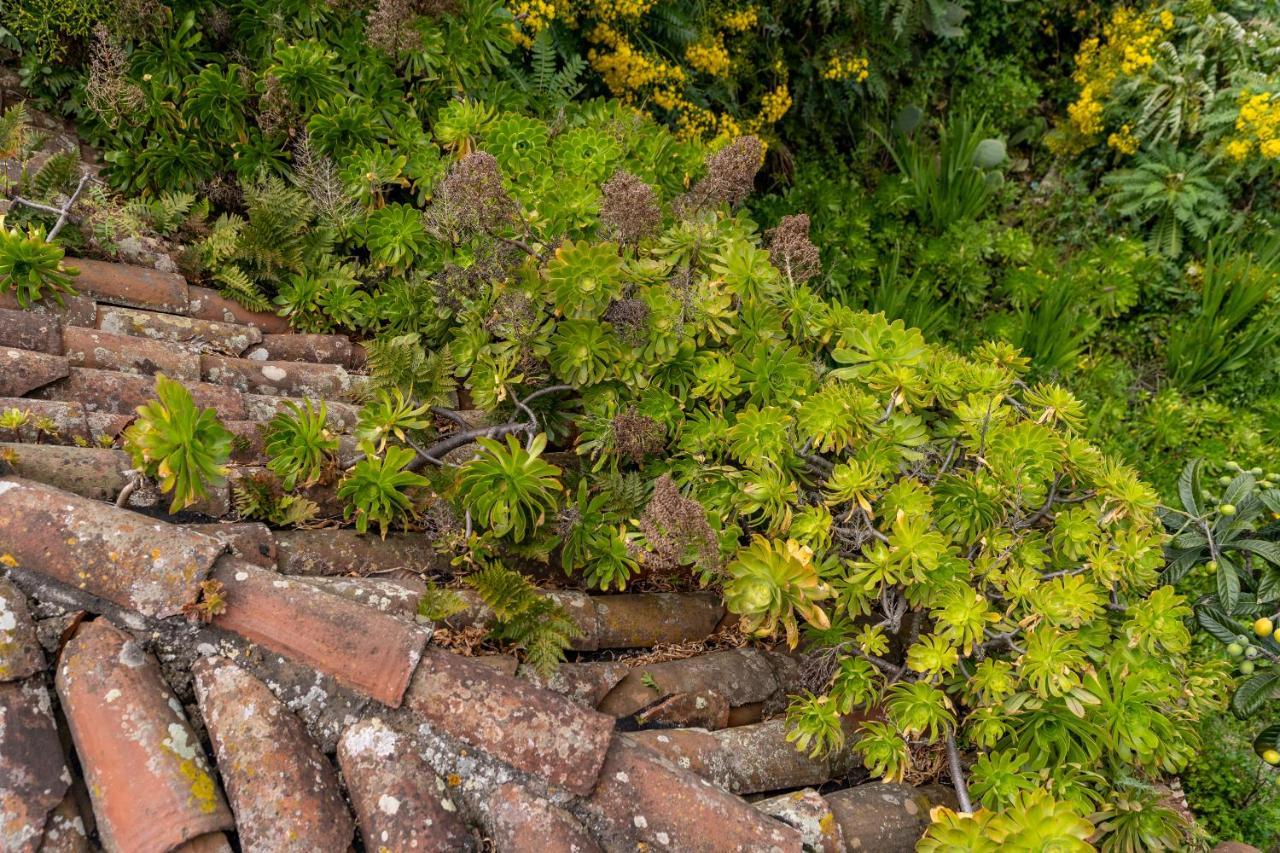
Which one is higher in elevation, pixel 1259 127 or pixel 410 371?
pixel 1259 127

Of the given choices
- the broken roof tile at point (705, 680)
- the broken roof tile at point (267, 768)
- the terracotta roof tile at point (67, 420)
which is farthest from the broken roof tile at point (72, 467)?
the broken roof tile at point (705, 680)

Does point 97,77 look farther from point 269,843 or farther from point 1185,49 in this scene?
point 1185,49

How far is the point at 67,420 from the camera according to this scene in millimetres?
2234

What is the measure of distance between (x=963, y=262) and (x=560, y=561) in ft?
14.1

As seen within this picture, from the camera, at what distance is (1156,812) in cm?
226

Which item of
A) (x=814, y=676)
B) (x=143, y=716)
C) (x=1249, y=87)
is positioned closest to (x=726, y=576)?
(x=814, y=676)

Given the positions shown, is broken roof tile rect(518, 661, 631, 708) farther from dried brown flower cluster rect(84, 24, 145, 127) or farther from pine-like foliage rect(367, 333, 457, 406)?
dried brown flower cluster rect(84, 24, 145, 127)

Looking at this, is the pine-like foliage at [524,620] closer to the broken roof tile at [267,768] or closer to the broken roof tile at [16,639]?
the broken roof tile at [267,768]

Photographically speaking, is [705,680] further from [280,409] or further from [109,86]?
[109,86]

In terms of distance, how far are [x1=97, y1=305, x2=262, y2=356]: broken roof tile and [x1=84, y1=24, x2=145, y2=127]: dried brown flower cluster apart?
108 cm

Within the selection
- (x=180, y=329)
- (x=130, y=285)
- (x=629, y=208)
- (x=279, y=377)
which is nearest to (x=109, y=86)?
(x=130, y=285)

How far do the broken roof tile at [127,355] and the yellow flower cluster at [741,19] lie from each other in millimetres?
4120

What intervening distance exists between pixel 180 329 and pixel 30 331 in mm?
476

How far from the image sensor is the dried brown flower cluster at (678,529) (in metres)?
2.27
